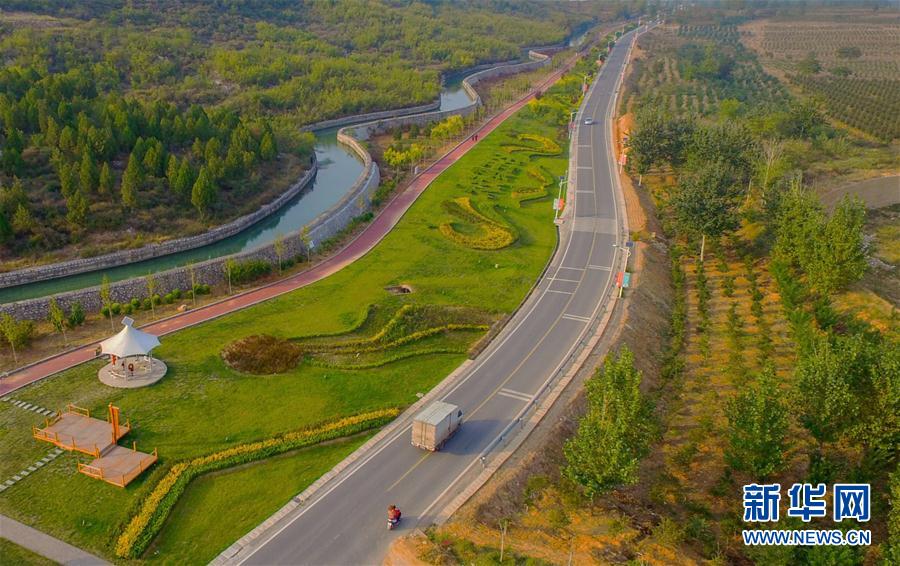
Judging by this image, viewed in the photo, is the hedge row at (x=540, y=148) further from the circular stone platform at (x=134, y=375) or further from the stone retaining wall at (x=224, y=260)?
the circular stone platform at (x=134, y=375)

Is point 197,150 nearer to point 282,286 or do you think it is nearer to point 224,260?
point 224,260

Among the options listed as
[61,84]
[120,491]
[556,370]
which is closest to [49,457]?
[120,491]

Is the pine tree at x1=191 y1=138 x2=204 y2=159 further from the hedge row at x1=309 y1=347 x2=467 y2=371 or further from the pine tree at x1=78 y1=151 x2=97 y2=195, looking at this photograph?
the hedge row at x1=309 y1=347 x2=467 y2=371

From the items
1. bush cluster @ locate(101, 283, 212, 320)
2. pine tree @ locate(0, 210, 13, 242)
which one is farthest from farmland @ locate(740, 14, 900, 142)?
pine tree @ locate(0, 210, 13, 242)

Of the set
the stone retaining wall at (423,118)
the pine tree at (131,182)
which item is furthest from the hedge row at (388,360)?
the stone retaining wall at (423,118)

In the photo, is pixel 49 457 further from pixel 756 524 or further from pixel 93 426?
pixel 756 524

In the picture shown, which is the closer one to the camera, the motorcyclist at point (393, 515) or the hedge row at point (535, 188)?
the motorcyclist at point (393, 515)
